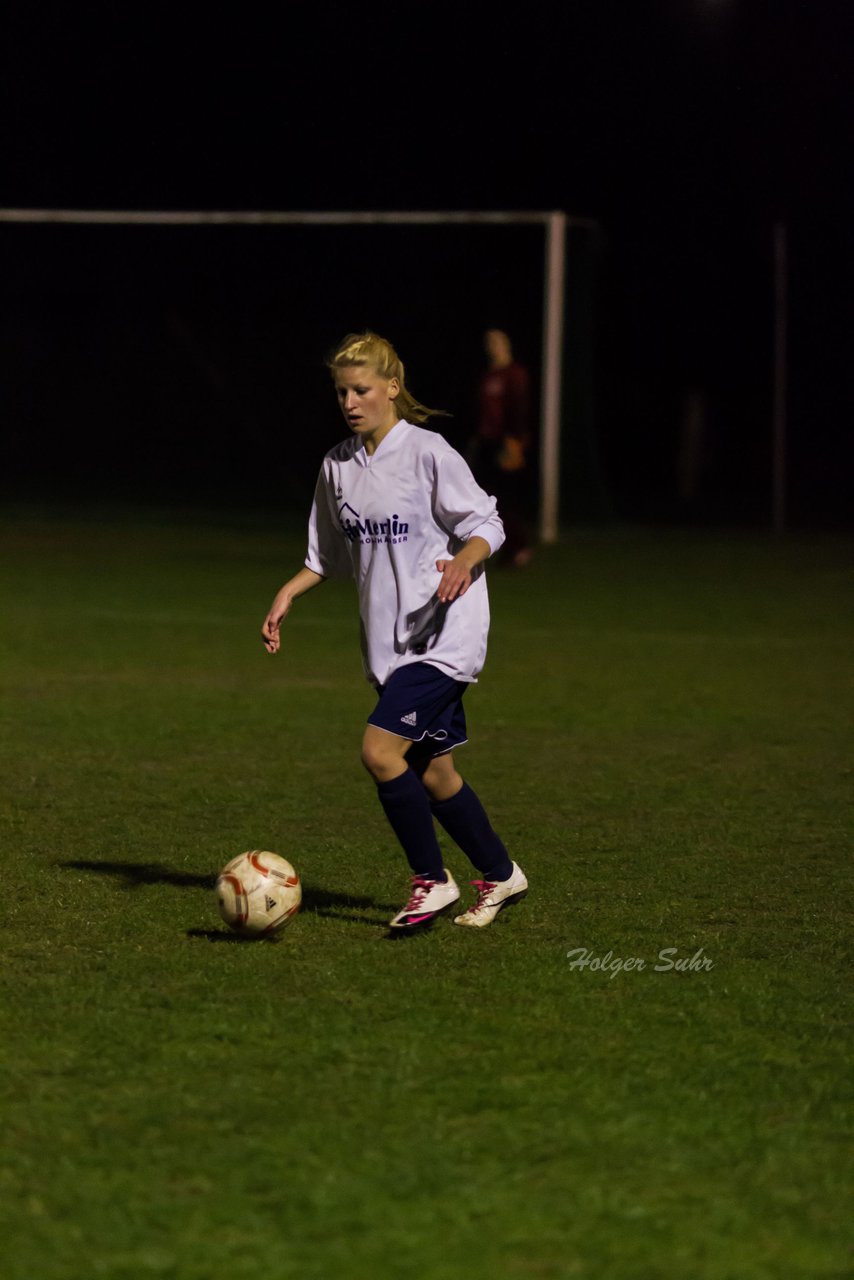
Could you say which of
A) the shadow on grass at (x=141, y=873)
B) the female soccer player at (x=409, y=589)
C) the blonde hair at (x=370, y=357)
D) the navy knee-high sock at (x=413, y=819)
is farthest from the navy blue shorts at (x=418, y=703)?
the shadow on grass at (x=141, y=873)

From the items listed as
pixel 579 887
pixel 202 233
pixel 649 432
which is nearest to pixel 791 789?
pixel 579 887

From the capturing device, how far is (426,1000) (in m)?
4.67

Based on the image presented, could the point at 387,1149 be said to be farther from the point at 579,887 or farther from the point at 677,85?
the point at 677,85

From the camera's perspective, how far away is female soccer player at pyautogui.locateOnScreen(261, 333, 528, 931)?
533 cm

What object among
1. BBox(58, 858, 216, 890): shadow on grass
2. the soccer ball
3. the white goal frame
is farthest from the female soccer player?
→ the white goal frame

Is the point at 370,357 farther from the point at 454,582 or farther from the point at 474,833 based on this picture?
the point at 474,833

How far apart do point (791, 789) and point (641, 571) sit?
947cm

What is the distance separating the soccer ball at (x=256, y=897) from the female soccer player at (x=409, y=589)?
31cm

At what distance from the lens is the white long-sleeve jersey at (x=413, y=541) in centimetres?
536

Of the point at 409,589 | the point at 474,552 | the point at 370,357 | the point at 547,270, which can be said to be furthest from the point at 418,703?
the point at 547,270

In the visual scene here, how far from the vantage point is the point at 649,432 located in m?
35.1

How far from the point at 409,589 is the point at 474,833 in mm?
688

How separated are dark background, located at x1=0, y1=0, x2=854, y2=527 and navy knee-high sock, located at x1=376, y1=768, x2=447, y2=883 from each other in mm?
19869

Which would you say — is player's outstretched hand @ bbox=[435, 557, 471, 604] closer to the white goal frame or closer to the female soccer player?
the female soccer player
